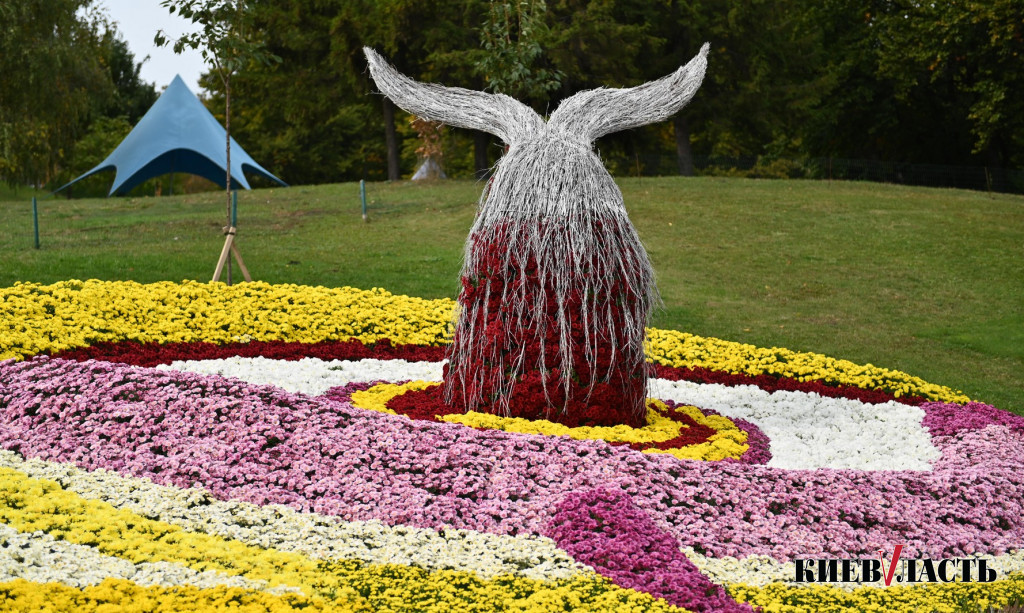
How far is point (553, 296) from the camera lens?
6180 mm

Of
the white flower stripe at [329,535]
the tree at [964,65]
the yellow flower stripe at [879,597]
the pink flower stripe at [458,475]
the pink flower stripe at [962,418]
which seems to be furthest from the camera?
the tree at [964,65]

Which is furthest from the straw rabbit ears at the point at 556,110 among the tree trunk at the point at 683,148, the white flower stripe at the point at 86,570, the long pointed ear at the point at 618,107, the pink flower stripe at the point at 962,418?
the tree trunk at the point at 683,148

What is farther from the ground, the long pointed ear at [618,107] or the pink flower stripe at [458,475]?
the long pointed ear at [618,107]

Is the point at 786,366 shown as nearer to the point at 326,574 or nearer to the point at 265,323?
the point at 265,323

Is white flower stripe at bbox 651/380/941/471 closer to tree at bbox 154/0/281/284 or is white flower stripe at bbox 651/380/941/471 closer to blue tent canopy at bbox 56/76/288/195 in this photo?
tree at bbox 154/0/281/284

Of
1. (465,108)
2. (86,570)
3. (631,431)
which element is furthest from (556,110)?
(86,570)

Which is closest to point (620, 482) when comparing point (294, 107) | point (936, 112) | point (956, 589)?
point (956, 589)

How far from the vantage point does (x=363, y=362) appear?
8.26 meters

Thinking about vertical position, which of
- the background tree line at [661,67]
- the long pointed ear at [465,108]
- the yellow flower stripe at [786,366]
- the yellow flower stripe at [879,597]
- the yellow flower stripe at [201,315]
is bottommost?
the yellow flower stripe at [879,597]

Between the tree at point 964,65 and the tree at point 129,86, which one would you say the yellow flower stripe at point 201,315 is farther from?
the tree at point 129,86

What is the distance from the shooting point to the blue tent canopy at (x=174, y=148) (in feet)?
82.3

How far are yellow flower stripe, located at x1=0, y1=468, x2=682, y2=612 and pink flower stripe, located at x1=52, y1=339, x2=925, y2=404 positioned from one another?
3.53 m

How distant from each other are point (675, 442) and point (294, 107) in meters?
25.3

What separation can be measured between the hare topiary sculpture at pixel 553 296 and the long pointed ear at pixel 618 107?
97mm
